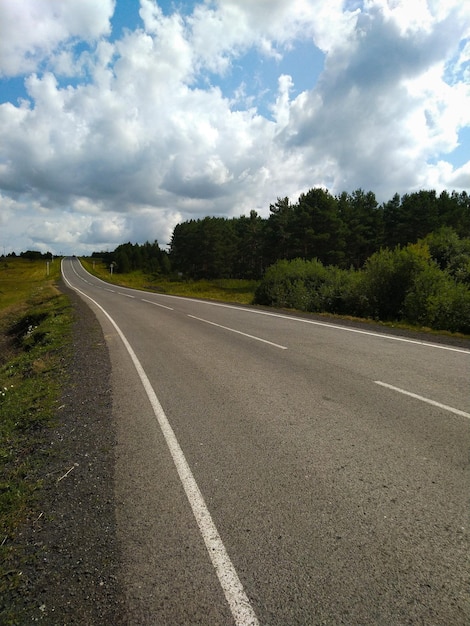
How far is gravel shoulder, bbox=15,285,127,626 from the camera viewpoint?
2.28m

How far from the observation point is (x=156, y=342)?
37.2 feet

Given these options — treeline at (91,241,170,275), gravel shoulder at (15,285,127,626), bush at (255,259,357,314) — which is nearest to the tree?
bush at (255,259,357,314)

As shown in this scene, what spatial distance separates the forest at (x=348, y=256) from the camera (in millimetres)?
16328

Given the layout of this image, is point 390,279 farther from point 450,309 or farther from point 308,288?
point 308,288

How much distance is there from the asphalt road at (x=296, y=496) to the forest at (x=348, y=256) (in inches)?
426

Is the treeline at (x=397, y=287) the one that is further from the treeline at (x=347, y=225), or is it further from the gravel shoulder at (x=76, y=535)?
the treeline at (x=347, y=225)

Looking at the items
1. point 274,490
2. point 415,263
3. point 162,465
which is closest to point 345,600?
point 274,490

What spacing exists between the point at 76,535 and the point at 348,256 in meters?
55.6

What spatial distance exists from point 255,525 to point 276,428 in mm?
1878

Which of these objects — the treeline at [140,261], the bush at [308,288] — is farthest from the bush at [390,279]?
the treeline at [140,261]

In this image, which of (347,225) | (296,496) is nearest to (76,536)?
(296,496)

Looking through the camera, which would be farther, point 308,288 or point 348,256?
point 348,256

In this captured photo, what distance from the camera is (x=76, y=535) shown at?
2924 millimetres

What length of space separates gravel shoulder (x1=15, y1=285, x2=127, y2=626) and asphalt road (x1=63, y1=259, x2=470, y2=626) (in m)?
0.13
